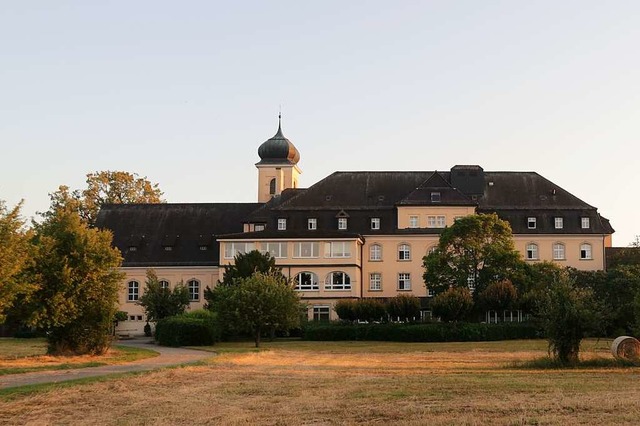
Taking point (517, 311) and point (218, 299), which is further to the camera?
point (517, 311)

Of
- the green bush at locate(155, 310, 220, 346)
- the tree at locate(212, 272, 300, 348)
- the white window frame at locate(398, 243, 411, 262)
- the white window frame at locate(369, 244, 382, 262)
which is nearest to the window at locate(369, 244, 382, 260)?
the white window frame at locate(369, 244, 382, 262)

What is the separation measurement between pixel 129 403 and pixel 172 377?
6.57m

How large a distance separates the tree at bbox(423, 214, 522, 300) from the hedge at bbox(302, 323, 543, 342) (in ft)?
19.6

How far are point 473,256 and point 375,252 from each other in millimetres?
12702

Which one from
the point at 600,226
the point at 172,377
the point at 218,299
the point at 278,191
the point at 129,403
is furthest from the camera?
the point at 278,191

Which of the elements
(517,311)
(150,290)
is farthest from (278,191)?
(517,311)

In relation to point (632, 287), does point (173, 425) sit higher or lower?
lower

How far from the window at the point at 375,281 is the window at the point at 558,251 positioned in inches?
605

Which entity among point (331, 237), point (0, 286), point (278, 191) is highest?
point (278, 191)

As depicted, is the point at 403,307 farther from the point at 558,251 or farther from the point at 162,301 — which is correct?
the point at 558,251

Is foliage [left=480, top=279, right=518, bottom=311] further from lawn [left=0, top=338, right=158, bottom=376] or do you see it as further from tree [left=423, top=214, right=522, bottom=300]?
lawn [left=0, top=338, right=158, bottom=376]

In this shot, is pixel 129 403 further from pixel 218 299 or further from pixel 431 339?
pixel 431 339

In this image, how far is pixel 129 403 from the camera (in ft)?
67.5

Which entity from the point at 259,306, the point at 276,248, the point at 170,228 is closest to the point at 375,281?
the point at 276,248
